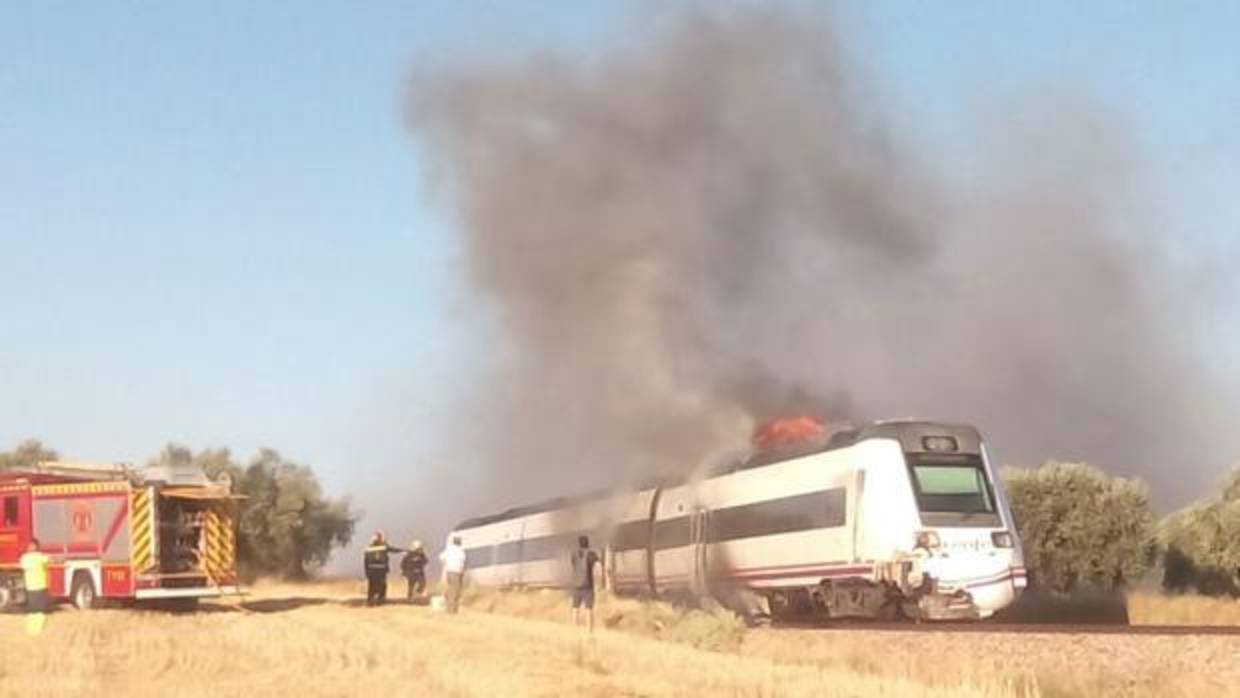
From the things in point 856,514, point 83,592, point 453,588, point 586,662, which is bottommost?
point 586,662

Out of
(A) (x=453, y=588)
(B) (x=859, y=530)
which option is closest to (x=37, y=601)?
(A) (x=453, y=588)

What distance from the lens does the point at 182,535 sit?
3169cm

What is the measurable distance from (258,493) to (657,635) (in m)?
39.9

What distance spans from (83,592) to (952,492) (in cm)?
1742

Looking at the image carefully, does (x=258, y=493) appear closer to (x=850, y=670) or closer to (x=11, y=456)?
(x=11, y=456)

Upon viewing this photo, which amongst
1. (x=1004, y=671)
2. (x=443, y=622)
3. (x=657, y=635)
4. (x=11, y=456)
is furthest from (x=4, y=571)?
(x=11, y=456)

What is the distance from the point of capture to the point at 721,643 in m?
23.2

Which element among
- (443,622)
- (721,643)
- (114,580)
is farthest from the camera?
(114,580)

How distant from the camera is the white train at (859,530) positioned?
2589cm

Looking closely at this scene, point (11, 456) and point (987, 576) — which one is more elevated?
point (11, 456)

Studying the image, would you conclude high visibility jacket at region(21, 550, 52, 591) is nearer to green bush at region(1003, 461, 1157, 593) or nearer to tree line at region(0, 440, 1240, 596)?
tree line at region(0, 440, 1240, 596)

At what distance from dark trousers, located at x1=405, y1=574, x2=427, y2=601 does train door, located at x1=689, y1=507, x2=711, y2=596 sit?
8.19 m

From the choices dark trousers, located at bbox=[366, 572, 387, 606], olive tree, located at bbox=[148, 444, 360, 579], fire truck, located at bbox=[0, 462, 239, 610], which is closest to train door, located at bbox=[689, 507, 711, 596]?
dark trousers, located at bbox=[366, 572, 387, 606]

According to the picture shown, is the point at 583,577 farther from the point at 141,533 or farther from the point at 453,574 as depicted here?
the point at 141,533
